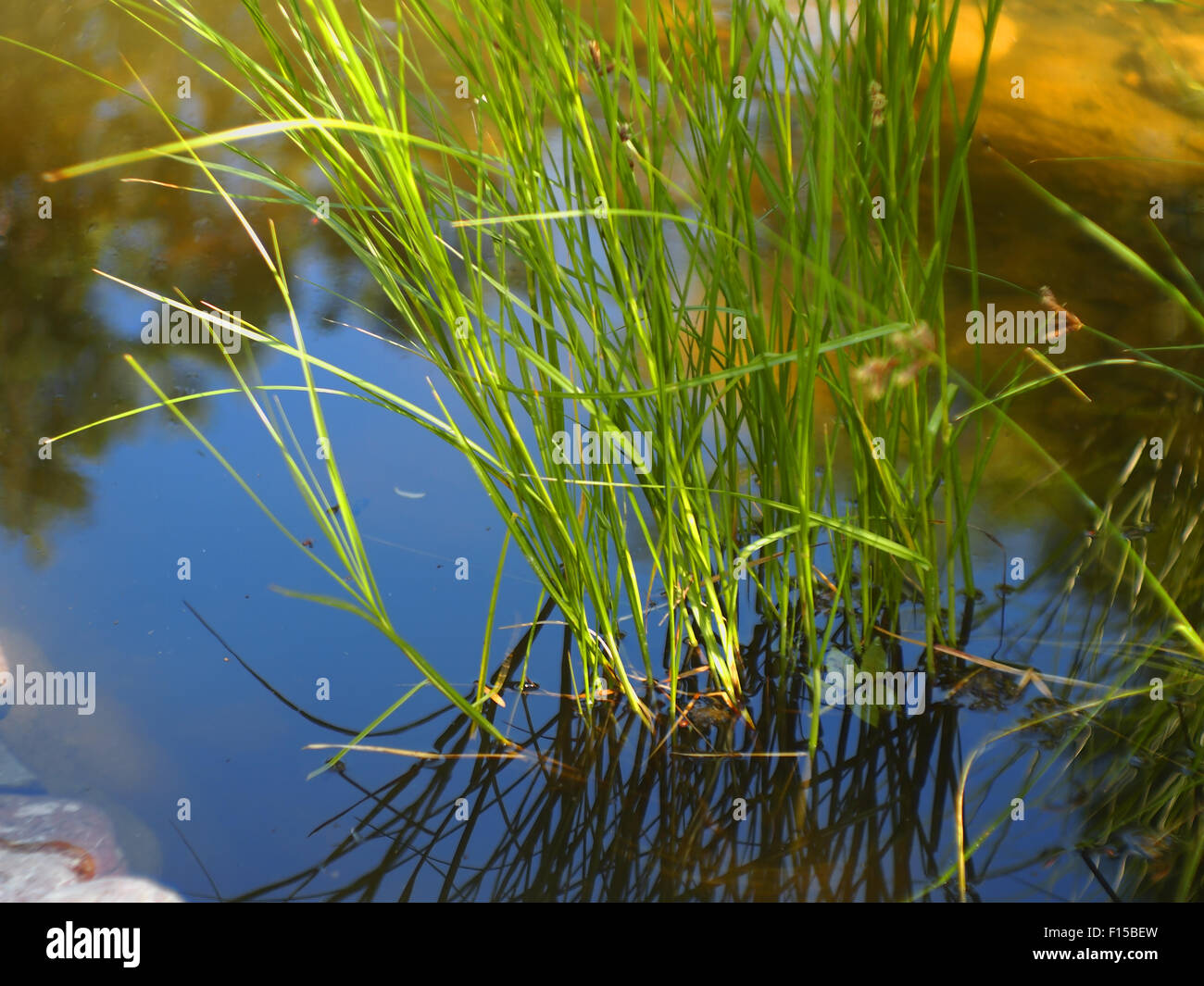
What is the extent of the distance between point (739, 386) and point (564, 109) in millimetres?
363

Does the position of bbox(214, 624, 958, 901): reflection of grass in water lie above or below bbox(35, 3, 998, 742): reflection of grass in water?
below

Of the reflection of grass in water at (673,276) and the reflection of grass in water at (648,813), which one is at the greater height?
the reflection of grass in water at (673,276)

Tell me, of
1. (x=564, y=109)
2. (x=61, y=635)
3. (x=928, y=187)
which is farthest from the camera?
(x=928, y=187)

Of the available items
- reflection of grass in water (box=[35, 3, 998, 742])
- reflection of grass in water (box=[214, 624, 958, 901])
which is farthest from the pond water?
reflection of grass in water (box=[35, 3, 998, 742])

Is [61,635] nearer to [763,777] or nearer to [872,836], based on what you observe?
[763,777]

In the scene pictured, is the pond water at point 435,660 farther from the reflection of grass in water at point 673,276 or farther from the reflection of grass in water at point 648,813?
the reflection of grass in water at point 673,276

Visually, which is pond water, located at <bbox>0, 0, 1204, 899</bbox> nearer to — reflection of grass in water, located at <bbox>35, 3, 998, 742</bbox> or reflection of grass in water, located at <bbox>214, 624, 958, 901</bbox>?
reflection of grass in water, located at <bbox>214, 624, 958, 901</bbox>

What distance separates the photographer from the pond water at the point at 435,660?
3.30ft

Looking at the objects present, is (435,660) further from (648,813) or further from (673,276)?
(673,276)

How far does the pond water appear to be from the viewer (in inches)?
39.6

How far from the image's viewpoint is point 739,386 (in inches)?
44.6

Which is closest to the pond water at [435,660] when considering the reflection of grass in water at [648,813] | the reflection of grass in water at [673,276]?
the reflection of grass in water at [648,813]

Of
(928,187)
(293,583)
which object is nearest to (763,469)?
(293,583)

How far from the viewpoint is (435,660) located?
1213 millimetres
